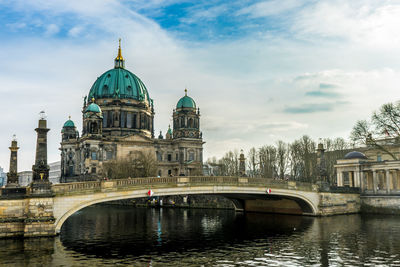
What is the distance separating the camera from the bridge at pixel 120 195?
29.6 meters

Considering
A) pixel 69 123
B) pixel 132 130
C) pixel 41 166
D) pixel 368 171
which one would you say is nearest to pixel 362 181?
pixel 368 171

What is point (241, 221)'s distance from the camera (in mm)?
45531

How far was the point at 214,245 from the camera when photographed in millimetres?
29062

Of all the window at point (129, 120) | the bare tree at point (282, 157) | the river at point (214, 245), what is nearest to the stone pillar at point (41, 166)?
the river at point (214, 245)

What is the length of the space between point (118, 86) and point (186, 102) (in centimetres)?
1799

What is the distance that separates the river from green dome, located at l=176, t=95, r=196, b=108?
209 feet

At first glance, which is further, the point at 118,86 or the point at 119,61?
the point at 119,61

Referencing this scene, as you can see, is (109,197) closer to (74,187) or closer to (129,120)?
(74,187)

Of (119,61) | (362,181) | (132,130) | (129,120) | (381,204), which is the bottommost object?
(381,204)

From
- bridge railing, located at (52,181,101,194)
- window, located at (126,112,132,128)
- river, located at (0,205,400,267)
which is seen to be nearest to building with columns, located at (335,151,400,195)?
river, located at (0,205,400,267)

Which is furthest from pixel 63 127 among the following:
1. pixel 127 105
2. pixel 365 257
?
pixel 365 257

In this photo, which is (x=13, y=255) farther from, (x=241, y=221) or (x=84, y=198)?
(x=241, y=221)

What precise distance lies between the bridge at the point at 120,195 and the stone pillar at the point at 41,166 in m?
0.53

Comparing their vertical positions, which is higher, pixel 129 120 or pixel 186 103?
pixel 186 103
